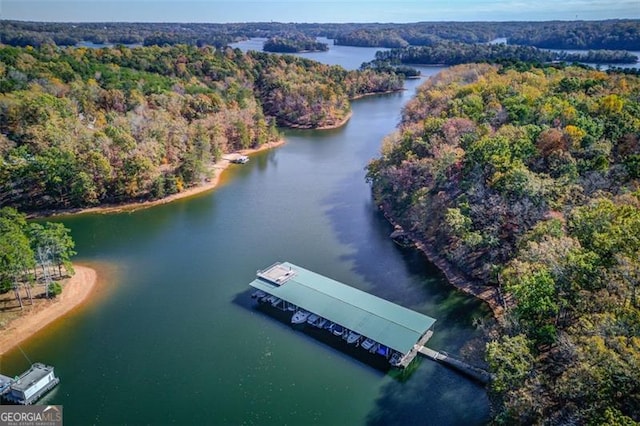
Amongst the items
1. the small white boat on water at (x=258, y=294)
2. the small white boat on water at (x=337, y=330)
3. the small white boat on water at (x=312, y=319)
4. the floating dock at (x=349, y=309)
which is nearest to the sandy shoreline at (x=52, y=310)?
the small white boat on water at (x=258, y=294)

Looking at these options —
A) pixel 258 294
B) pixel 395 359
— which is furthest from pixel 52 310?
pixel 395 359

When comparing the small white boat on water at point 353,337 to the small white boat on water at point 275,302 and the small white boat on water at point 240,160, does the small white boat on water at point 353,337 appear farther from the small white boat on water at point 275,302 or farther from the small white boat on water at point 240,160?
the small white boat on water at point 240,160

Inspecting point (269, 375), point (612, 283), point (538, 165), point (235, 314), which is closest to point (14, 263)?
point (235, 314)

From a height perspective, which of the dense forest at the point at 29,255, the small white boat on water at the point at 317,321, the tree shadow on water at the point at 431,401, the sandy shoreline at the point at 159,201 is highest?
the dense forest at the point at 29,255

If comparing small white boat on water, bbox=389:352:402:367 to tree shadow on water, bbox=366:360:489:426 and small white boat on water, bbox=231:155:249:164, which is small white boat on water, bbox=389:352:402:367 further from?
small white boat on water, bbox=231:155:249:164

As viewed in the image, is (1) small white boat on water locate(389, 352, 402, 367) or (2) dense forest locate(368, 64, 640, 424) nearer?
(2) dense forest locate(368, 64, 640, 424)

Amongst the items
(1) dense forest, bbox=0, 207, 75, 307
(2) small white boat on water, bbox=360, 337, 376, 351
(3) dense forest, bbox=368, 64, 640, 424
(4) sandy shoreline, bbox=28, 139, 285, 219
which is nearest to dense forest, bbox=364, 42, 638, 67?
(3) dense forest, bbox=368, 64, 640, 424
